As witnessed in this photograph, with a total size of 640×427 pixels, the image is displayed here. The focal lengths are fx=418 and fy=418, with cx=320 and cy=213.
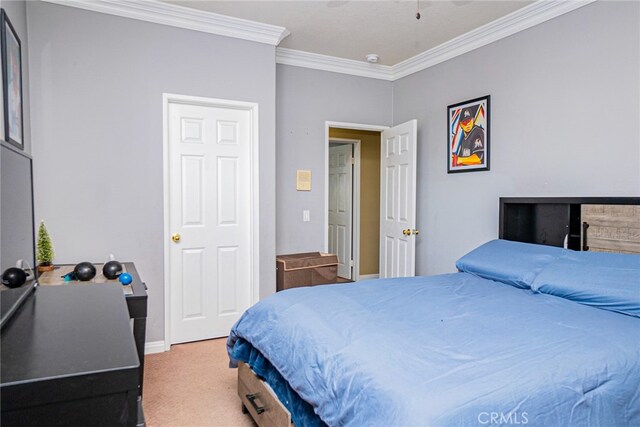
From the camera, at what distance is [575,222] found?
288 centimetres

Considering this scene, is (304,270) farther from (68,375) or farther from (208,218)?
(68,375)

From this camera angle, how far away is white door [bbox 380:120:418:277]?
166 inches

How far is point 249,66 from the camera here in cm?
371

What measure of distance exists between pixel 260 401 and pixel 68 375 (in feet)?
5.48

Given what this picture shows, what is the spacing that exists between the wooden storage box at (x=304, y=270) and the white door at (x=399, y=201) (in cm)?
75

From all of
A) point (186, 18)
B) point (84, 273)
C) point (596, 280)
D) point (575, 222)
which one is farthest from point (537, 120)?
point (84, 273)

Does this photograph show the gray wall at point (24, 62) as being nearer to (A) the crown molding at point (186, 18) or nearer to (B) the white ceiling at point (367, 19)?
(A) the crown molding at point (186, 18)

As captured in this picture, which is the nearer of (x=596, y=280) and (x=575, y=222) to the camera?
(x=596, y=280)

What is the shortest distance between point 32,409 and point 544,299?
7.74 ft


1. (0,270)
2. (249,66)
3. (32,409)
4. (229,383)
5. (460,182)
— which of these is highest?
(249,66)

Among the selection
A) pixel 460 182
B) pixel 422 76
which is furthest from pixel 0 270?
pixel 422 76

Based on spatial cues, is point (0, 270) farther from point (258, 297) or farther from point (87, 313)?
point (258, 297)

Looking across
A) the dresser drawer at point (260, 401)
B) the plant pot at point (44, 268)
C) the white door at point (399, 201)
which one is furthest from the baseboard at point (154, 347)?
the white door at point (399, 201)

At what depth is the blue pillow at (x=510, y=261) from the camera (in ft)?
8.41
